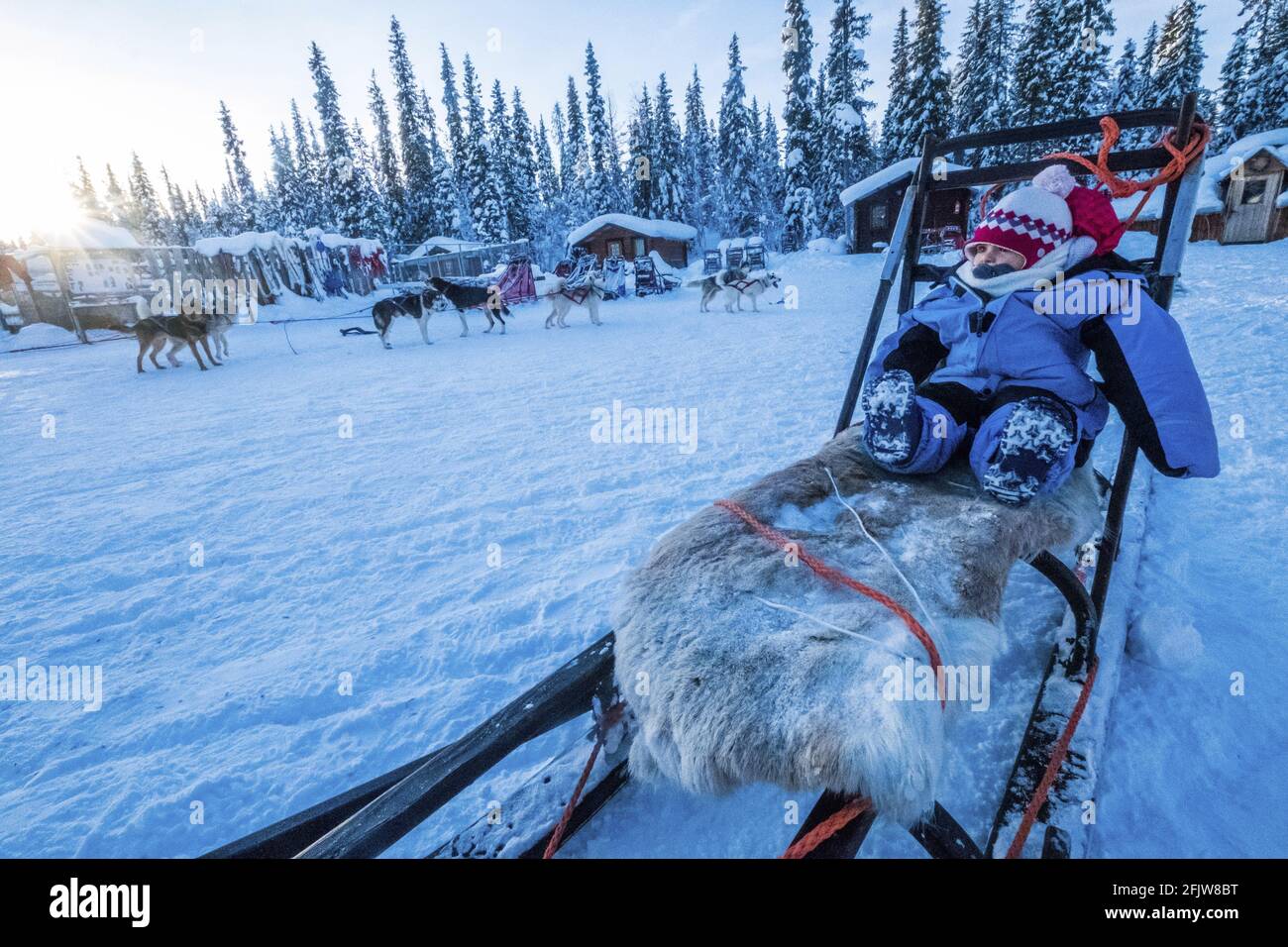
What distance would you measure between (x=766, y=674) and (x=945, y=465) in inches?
54.8

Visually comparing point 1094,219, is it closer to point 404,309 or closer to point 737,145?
point 404,309

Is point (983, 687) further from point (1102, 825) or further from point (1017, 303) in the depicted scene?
point (1017, 303)

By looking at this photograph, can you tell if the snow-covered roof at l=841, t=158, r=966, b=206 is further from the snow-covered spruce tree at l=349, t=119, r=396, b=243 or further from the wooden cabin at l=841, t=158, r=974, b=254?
the snow-covered spruce tree at l=349, t=119, r=396, b=243

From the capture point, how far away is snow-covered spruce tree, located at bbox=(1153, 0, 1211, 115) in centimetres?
2847

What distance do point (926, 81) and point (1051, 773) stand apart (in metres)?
32.2

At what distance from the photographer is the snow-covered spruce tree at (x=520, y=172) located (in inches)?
1415

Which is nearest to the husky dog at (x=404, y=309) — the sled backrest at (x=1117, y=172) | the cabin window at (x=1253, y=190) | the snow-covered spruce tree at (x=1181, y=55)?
the sled backrest at (x=1117, y=172)

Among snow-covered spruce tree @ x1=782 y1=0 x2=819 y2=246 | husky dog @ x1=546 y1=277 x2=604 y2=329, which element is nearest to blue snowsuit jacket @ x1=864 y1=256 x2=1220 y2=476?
husky dog @ x1=546 y1=277 x2=604 y2=329

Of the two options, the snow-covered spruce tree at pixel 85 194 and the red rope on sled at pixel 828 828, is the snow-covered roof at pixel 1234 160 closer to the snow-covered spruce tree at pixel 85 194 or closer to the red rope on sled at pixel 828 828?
the red rope on sled at pixel 828 828

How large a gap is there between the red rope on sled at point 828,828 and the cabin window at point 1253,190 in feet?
82.1

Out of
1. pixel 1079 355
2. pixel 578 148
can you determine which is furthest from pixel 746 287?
pixel 578 148

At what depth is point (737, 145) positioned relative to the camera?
39062 millimetres

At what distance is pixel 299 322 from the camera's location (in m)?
17.9

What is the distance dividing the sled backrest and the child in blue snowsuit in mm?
158
